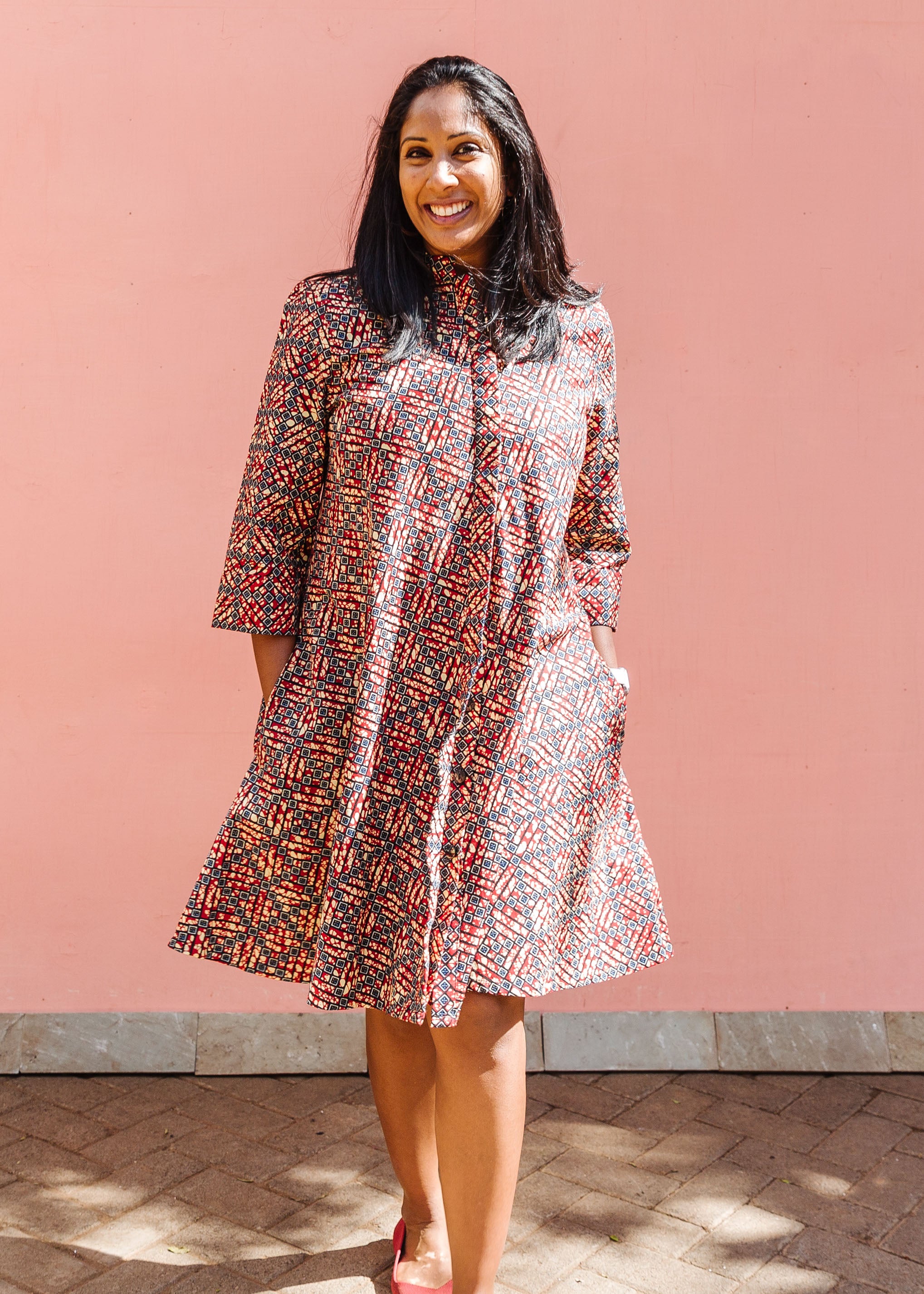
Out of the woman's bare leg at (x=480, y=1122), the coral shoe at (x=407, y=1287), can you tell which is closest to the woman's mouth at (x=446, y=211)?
the woman's bare leg at (x=480, y=1122)

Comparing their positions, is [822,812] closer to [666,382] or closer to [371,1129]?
[666,382]

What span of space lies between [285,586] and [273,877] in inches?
21.6

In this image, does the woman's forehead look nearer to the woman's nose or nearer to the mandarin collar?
the woman's nose

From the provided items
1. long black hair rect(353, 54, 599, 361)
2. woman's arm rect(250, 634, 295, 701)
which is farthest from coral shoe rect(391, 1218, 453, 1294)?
long black hair rect(353, 54, 599, 361)

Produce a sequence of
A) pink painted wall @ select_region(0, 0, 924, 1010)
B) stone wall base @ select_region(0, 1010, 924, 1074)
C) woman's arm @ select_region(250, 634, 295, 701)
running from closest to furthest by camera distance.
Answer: woman's arm @ select_region(250, 634, 295, 701) → pink painted wall @ select_region(0, 0, 924, 1010) → stone wall base @ select_region(0, 1010, 924, 1074)

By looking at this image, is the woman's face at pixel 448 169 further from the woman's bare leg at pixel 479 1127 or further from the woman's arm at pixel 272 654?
the woman's bare leg at pixel 479 1127

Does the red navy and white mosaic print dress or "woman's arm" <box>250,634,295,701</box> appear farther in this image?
"woman's arm" <box>250,634,295,701</box>

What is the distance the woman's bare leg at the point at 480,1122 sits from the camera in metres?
2.29

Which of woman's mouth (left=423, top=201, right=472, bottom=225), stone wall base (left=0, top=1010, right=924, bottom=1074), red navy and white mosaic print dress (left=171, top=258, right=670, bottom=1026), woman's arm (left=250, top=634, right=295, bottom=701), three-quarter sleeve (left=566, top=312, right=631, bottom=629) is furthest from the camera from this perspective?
stone wall base (left=0, top=1010, right=924, bottom=1074)

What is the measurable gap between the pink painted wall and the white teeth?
3.87ft

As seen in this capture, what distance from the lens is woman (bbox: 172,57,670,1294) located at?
2.29m

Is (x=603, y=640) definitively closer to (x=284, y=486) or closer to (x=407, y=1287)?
(x=284, y=486)

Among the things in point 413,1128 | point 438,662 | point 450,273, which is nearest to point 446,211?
point 450,273

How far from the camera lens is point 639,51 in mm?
3480
